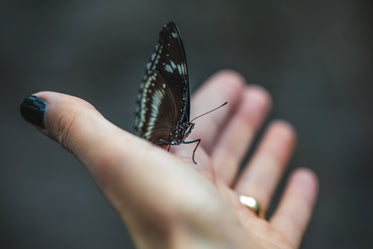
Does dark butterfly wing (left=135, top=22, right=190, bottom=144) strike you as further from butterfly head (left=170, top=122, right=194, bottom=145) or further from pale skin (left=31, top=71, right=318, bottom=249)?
pale skin (left=31, top=71, right=318, bottom=249)

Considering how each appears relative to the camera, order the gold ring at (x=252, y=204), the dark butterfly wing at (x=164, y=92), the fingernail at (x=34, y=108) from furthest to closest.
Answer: the gold ring at (x=252, y=204) < the dark butterfly wing at (x=164, y=92) < the fingernail at (x=34, y=108)

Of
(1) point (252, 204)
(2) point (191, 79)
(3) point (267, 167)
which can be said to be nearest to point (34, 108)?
(1) point (252, 204)

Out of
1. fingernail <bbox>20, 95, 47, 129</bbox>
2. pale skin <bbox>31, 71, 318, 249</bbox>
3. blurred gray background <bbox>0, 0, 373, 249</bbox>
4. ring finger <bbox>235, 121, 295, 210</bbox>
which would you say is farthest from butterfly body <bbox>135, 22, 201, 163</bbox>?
blurred gray background <bbox>0, 0, 373, 249</bbox>

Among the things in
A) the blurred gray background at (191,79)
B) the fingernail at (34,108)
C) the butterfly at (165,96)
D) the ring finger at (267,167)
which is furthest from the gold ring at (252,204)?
the blurred gray background at (191,79)

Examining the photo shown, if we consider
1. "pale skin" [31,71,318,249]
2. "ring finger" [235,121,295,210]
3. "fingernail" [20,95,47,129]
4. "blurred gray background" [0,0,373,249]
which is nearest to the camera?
"pale skin" [31,71,318,249]

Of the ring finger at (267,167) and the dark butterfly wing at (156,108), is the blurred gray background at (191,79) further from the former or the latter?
the dark butterfly wing at (156,108)

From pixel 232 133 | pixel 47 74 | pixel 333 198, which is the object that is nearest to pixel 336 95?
pixel 333 198

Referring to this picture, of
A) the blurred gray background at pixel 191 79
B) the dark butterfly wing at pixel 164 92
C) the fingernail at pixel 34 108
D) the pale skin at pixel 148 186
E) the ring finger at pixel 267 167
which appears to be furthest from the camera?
the blurred gray background at pixel 191 79

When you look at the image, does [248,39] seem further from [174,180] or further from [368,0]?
[174,180]

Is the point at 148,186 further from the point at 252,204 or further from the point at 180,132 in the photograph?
the point at 252,204
